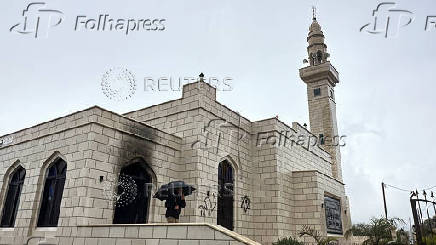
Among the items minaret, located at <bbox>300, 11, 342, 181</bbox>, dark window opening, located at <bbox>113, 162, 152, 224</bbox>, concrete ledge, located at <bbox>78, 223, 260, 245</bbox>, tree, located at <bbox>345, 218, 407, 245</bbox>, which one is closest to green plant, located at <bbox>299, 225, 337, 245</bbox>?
tree, located at <bbox>345, 218, 407, 245</bbox>

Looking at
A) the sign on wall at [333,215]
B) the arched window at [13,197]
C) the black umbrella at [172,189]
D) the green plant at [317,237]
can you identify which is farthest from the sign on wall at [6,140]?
the sign on wall at [333,215]

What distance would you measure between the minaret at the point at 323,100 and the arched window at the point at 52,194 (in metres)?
20.0

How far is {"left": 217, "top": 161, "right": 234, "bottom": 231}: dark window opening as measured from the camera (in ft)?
40.4

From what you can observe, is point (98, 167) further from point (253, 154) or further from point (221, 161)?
point (253, 154)

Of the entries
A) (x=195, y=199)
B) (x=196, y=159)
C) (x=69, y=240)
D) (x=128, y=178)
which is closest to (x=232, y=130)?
(x=196, y=159)

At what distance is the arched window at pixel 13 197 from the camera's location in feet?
36.9

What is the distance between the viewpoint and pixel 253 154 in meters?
14.7

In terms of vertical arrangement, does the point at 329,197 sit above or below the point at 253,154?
below

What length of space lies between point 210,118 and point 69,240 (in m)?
6.48

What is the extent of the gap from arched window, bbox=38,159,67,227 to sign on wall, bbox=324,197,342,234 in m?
11.5

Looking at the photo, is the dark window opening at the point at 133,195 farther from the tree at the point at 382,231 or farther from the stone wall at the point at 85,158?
the tree at the point at 382,231

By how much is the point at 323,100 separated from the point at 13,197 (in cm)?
2284

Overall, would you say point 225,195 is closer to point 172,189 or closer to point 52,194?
point 172,189

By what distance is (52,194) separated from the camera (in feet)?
33.1
